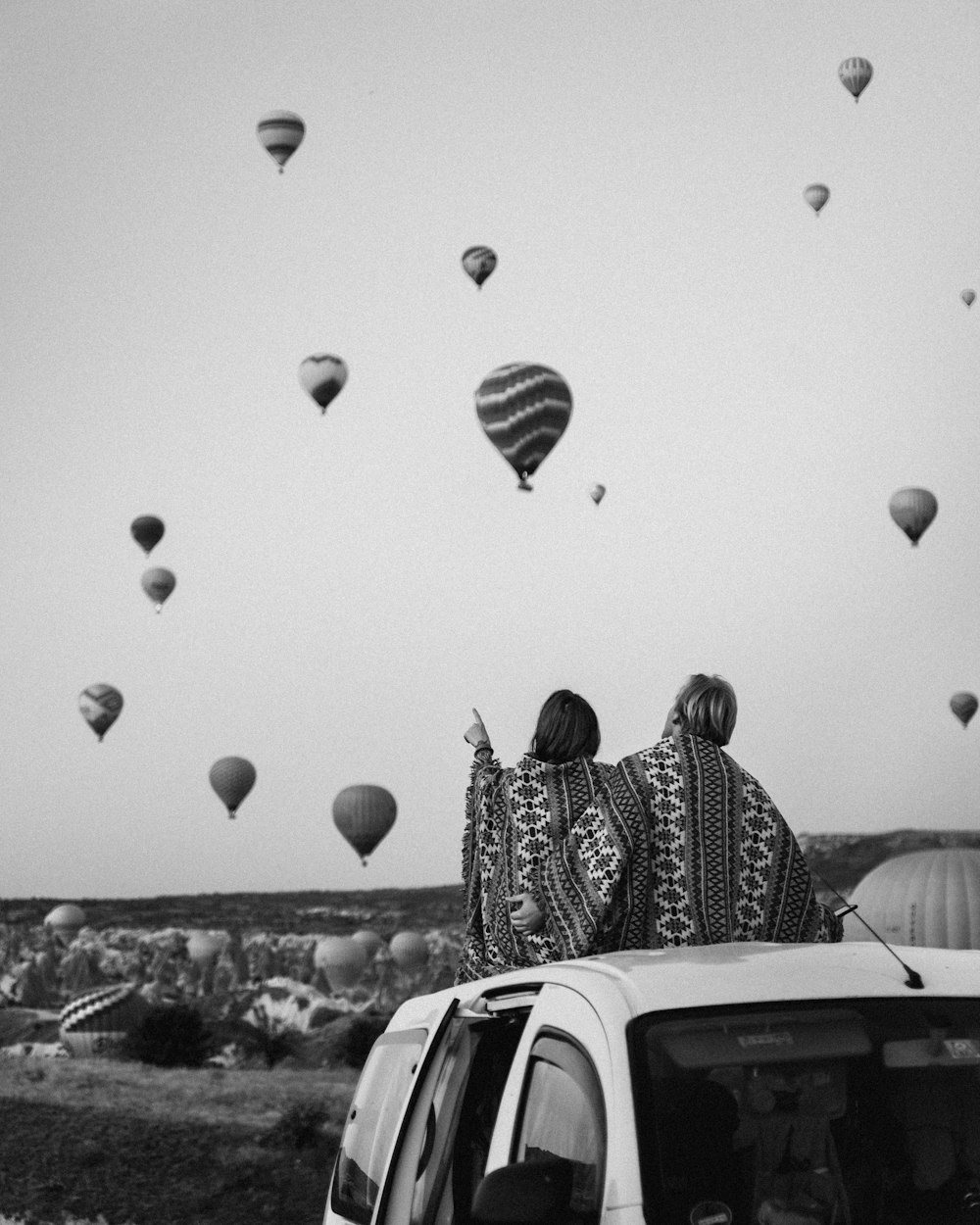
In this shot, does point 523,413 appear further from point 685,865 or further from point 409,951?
point 409,951

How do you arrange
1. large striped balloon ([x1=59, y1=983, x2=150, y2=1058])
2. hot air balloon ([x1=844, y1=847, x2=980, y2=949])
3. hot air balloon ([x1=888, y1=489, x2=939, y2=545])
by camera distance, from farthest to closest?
large striped balloon ([x1=59, y1=983, x2=150, y2=1058]), hot air balloon ([x1=888, y1=489, x2=939, y2=545]), hot air balloon ([x1=844, y1=847, x2=980, y2=949])

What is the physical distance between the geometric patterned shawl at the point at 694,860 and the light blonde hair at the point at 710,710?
227mm

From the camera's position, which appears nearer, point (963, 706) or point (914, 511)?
point (914, 511)

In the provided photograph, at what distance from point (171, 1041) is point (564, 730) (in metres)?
32.3

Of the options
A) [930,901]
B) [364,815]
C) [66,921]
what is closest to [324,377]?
[364,815]

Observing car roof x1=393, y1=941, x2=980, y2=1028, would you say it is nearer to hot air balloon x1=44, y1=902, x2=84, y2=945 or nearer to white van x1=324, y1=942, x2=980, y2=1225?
white van x1=324, y1=942, x2=980, y2=1225

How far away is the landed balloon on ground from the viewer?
56438mm

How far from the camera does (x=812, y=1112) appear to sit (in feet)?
10.5

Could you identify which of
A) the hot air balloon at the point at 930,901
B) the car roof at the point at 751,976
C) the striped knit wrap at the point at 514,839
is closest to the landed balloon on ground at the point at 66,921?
the hot air balloon at the point at 930,901

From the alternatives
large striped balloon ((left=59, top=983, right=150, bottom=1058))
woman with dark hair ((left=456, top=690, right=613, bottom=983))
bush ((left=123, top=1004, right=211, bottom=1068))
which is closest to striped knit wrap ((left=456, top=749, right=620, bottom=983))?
woman with dark hair ((left=456, top=690, right=613, bottom=983))

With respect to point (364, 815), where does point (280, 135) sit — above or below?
above

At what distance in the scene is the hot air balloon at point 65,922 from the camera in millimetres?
56438

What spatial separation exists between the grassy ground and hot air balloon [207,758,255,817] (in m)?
14.7

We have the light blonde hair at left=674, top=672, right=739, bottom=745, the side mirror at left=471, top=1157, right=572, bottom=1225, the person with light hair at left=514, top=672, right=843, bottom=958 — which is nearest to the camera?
the side mirror at left=471, top=1157, right=572, bottom=1225
